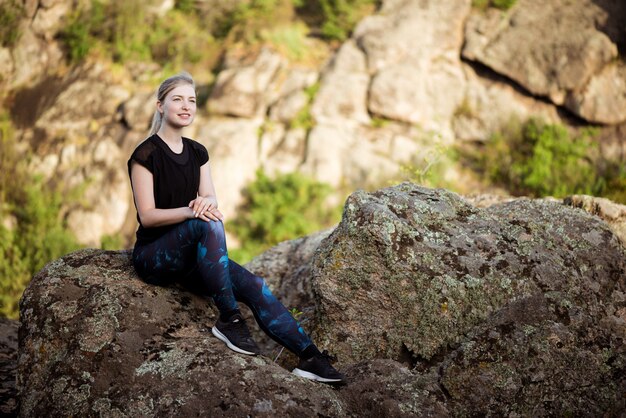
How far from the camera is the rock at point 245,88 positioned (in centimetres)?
1254

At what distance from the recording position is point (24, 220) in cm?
1127

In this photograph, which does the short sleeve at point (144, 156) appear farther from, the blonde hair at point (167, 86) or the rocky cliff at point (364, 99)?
the rocky cliff at point (364, 99)

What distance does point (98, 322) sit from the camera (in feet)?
9.19

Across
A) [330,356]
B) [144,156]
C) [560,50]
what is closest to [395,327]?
[330,356]

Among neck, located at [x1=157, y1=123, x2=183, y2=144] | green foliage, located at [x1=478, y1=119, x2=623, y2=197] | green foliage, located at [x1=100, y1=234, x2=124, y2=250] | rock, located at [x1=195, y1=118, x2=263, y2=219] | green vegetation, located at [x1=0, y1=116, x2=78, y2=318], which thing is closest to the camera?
neck, located at [x1=157, y1=123, x2=183, y2=144]

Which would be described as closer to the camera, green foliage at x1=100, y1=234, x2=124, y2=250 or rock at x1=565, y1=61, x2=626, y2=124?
rock at x1=565, y1=61, x2=626, y2=124

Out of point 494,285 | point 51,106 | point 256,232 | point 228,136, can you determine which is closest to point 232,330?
point 494,285

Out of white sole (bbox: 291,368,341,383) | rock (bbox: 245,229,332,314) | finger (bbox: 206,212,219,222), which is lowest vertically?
rock (bbox: 245,229,332,314)

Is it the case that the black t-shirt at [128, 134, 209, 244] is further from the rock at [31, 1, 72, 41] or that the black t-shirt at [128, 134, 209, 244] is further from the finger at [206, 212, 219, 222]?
the rock at [31, 1, 72, 41]

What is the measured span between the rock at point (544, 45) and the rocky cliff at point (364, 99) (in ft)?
0.08

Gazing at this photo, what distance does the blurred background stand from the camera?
37.1ft

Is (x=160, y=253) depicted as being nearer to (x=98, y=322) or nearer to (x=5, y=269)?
(x=98, y=322)

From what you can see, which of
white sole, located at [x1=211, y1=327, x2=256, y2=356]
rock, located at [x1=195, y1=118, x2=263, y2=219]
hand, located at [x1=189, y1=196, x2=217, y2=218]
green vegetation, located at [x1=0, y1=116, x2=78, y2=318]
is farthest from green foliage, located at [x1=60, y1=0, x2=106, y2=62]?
white sole, located at [x1=211, y1=327, x2=256, y2=356]

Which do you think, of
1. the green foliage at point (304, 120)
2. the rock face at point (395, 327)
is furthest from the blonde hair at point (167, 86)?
the green foliage at point (304, 120)
